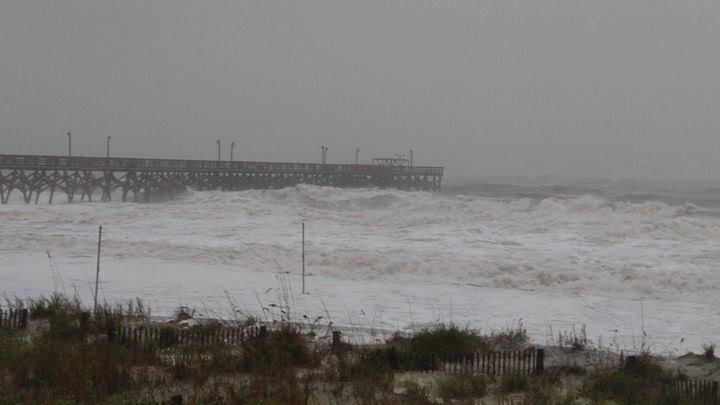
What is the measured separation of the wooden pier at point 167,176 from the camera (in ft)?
128

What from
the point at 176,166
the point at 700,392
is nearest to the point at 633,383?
the point at 700,392

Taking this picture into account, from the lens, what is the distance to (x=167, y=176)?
45.7m

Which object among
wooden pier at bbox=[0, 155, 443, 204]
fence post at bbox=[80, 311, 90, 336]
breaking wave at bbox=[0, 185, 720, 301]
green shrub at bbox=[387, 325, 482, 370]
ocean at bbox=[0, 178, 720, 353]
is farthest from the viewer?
wooden pier at bbox=[0, 155, 443, 204]

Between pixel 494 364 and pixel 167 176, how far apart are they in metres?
42.2

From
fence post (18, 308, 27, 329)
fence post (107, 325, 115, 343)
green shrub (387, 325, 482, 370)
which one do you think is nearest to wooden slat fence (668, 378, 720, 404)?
green shrub (387, 325, 482, 370)

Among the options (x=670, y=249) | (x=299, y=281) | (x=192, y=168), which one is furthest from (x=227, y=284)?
(x=192, y=168)

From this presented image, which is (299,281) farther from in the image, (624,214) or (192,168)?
(192,168)

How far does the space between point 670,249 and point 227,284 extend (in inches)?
498

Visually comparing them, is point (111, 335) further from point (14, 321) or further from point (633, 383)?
point (633, 383)

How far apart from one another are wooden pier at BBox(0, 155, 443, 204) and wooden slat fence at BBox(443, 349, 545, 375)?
36413 millimetres

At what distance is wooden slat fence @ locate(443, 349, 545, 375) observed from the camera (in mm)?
6320

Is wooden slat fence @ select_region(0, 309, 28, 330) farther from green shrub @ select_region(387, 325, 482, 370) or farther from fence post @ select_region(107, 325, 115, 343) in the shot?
green shrub @ select_region(387, 325, 482, 370)

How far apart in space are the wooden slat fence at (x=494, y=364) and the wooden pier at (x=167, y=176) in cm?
3641

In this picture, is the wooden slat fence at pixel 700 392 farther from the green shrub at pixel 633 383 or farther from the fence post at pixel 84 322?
the fence post at pixel 84 322
